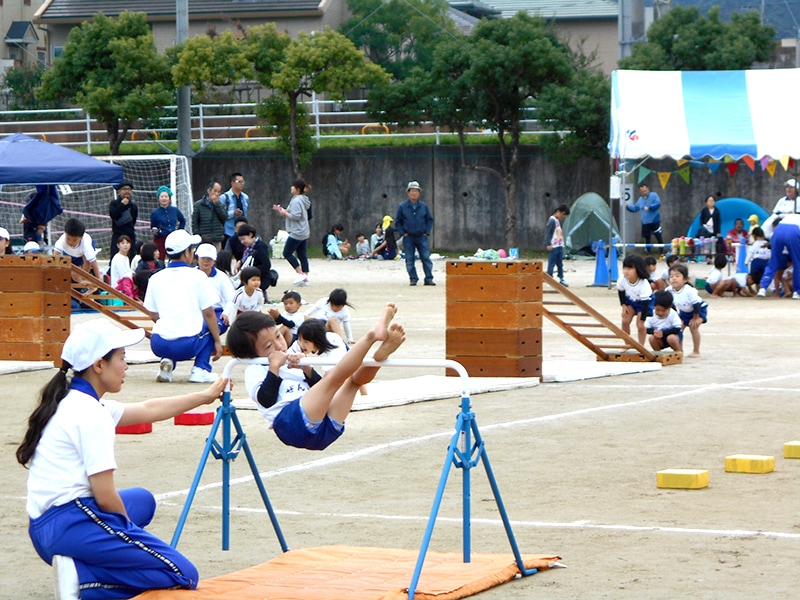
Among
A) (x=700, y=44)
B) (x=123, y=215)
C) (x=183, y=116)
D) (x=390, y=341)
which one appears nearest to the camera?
(x=390, y=341)

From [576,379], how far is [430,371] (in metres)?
1.83

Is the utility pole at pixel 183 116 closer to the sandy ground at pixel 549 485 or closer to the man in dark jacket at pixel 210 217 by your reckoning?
the man in dark jacket at pixel 210 217

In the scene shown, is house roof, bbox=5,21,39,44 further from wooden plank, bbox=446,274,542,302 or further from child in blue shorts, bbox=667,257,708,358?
wooden plank, bbox=446,274,542,302

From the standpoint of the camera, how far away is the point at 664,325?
16359 millimetres

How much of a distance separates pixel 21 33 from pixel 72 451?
2270 inches

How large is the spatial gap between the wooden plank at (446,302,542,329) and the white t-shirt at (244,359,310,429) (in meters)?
6.68

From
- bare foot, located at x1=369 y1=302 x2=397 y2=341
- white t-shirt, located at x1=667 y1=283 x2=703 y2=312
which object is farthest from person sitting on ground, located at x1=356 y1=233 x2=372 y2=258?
bare foot, located at x1=369 y1=302 x2=397 y2=341

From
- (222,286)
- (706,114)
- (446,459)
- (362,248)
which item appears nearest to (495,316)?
(222,286)

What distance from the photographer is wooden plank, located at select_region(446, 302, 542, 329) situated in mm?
A: 14070

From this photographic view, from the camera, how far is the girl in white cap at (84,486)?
18.7 ft

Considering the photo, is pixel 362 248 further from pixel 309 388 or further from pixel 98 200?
pixel 309 388

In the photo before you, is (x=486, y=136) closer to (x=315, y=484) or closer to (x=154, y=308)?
(x=154, y=308)

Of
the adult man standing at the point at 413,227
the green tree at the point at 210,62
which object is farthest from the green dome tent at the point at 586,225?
the green tree at the point at 210,62

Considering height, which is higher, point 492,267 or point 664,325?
point 492,267
